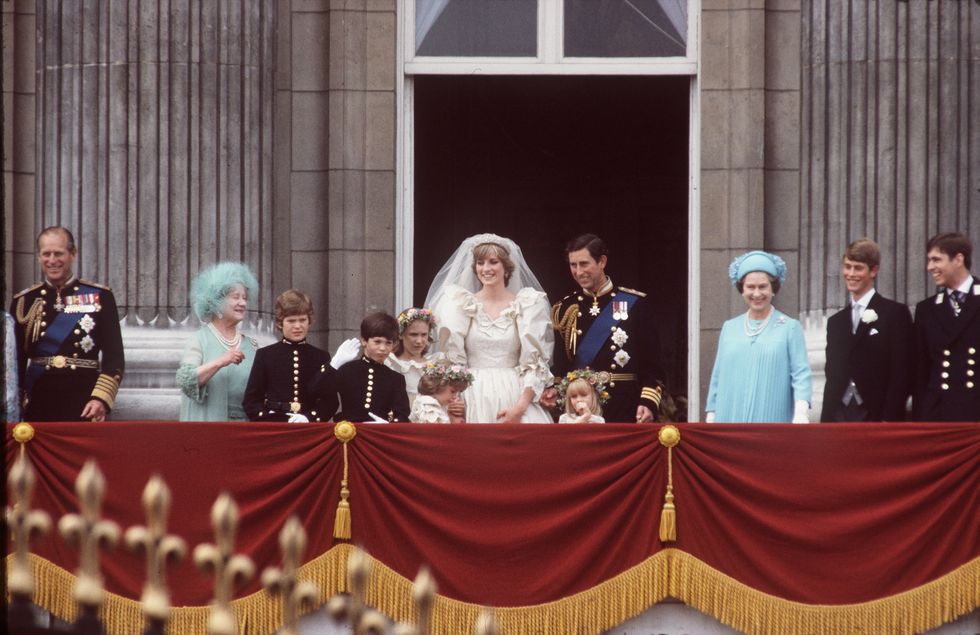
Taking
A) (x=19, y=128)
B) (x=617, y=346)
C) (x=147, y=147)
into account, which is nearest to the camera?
(x=617, y=346)

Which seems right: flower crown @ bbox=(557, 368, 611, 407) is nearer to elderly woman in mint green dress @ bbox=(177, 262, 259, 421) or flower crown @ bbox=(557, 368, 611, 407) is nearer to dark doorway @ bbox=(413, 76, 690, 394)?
elderly woman in mint green dress @ bbox=(177, 262, 259, 421)

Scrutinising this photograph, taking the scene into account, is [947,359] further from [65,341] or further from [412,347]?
[65,341]

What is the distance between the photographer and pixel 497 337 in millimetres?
10086

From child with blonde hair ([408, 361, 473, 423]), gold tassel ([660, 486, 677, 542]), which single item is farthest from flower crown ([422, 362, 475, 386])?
gold tassel ([660, 486, 677, 542])

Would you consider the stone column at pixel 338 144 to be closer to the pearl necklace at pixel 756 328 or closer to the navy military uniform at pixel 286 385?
the navy military uniform at pixel 286 385

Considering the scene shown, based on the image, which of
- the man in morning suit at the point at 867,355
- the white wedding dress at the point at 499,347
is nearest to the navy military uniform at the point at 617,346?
the white wedding dress at the point at 499,347

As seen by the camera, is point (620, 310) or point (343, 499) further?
point (620, 310)

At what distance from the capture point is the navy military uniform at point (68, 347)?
9727mm

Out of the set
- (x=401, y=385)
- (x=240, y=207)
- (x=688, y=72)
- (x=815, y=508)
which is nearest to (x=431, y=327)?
(x=401, y=385)

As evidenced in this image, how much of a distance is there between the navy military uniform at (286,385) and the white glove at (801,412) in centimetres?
245

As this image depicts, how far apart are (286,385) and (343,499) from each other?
1.01 m

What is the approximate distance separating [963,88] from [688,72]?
2.01m

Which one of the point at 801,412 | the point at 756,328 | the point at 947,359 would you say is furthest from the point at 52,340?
the point at 947,359

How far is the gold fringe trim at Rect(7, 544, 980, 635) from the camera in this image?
841cm
